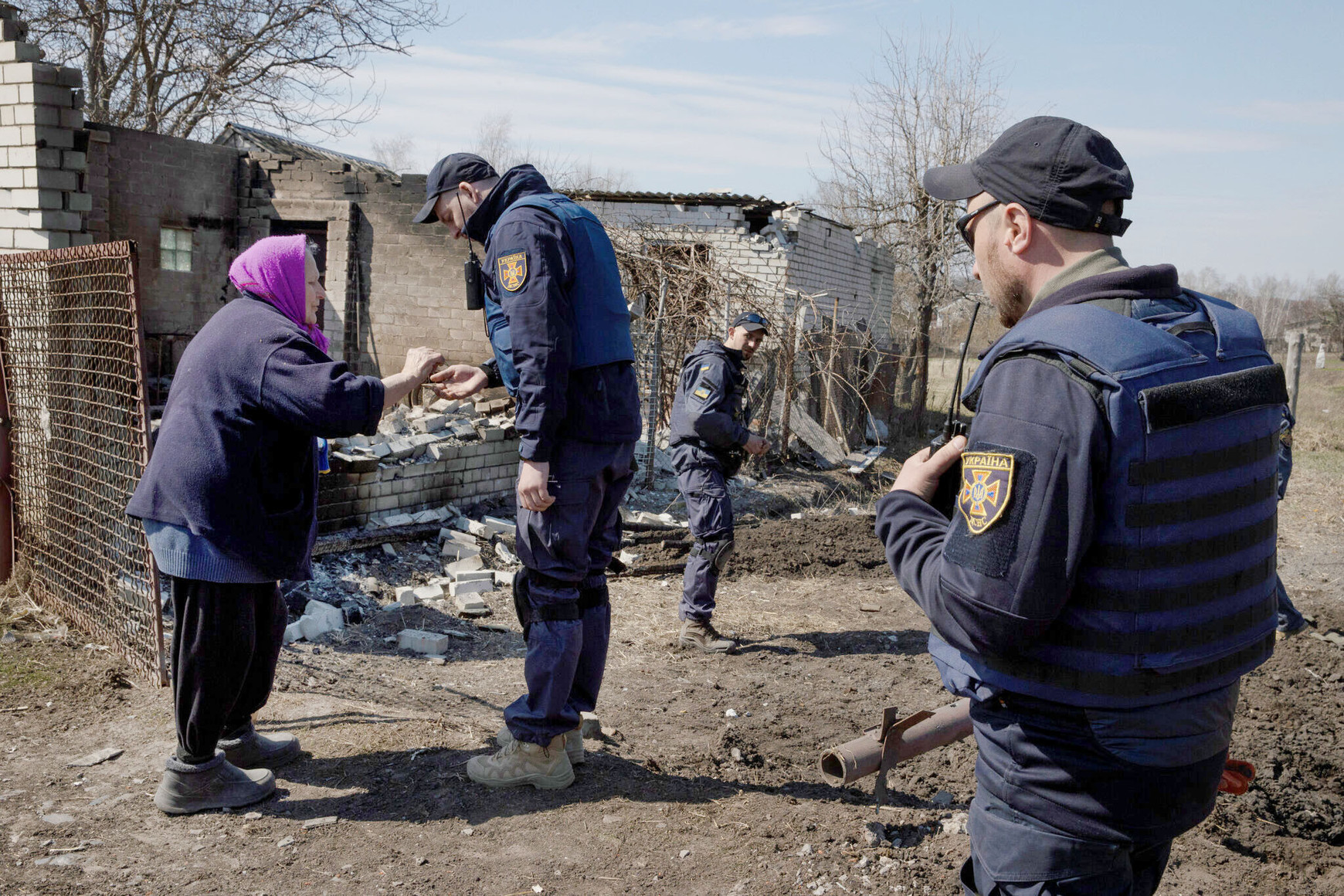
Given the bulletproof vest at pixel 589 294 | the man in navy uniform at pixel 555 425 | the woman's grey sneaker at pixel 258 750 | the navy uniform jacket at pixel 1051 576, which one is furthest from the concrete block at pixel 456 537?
the navy uniform jacket at pixel 1051 576

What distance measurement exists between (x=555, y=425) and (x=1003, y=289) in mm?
1565

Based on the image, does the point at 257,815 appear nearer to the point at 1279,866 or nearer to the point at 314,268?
the point at 314,268

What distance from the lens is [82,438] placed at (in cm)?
464

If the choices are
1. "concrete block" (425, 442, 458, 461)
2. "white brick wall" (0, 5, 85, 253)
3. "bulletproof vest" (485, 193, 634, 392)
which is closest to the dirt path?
"bulletproof vest" (485, 193, 634, 392)

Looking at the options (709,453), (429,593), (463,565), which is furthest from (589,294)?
(463,565)

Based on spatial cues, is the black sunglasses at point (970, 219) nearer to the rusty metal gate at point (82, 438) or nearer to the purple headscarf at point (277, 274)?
the purple headscarf at point (277, 274)

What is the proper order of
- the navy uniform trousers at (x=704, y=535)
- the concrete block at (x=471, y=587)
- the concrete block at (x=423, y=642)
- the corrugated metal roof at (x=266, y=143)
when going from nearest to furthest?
the concrete block at (x=423, y=642) → the navy uniform trousers at (x=704, y=535) → the concrete block at (x=471, y=587) → the corrugated metal roof at (x=266, y=143)

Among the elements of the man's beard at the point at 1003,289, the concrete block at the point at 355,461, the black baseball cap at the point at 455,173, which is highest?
the black baseball cap at the point at 455,173

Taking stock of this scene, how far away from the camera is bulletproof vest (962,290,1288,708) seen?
147cm

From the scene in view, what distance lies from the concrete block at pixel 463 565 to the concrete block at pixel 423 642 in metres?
1.28

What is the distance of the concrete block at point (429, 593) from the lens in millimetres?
6215

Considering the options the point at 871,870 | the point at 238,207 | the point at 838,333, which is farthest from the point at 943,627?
the point at 238,207

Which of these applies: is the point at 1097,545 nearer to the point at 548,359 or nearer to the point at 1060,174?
the point at 1060,174

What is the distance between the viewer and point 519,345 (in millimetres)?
2920
